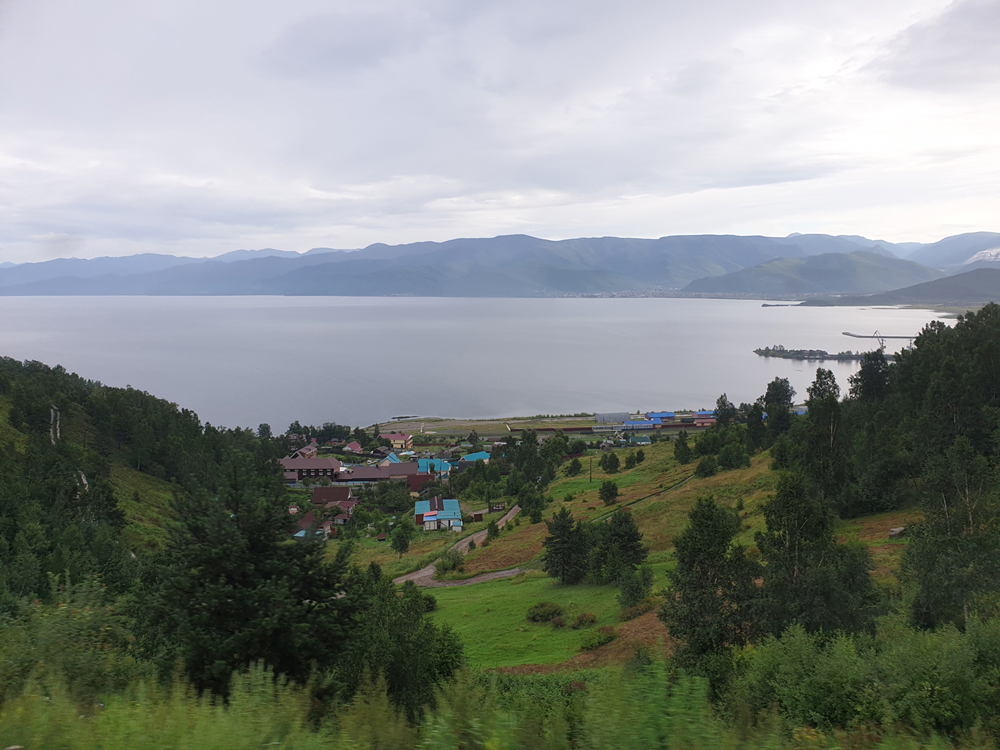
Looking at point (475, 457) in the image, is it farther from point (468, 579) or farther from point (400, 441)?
point (468, 579)

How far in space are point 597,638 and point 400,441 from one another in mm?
49606

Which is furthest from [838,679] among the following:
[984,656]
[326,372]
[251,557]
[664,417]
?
[326,372]

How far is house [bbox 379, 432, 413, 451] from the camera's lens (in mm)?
60688

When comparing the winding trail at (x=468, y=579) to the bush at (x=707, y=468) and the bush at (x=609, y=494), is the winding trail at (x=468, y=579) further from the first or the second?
→ the bush at (x=609, y=494)

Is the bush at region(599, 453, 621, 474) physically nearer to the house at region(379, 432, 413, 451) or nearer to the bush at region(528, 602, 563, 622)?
the house at region(379, 432, 413, 451)

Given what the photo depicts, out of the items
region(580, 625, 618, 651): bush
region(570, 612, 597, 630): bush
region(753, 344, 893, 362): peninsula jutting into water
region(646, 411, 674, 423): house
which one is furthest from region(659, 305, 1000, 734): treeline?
region(753, 344, 893, 362): peninsula jutting into water

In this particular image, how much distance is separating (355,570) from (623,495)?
2775 centimetres

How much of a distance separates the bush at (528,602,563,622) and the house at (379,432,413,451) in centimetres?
4421

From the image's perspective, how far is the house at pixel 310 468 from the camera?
51.1 meters

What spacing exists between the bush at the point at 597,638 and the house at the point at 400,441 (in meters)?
47.3

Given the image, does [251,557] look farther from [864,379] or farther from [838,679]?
[864,379]

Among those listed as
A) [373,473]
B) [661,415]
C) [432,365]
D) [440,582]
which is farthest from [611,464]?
[432,365]

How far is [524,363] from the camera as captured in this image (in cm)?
11044

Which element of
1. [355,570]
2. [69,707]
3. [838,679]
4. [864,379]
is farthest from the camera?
[864,379]
